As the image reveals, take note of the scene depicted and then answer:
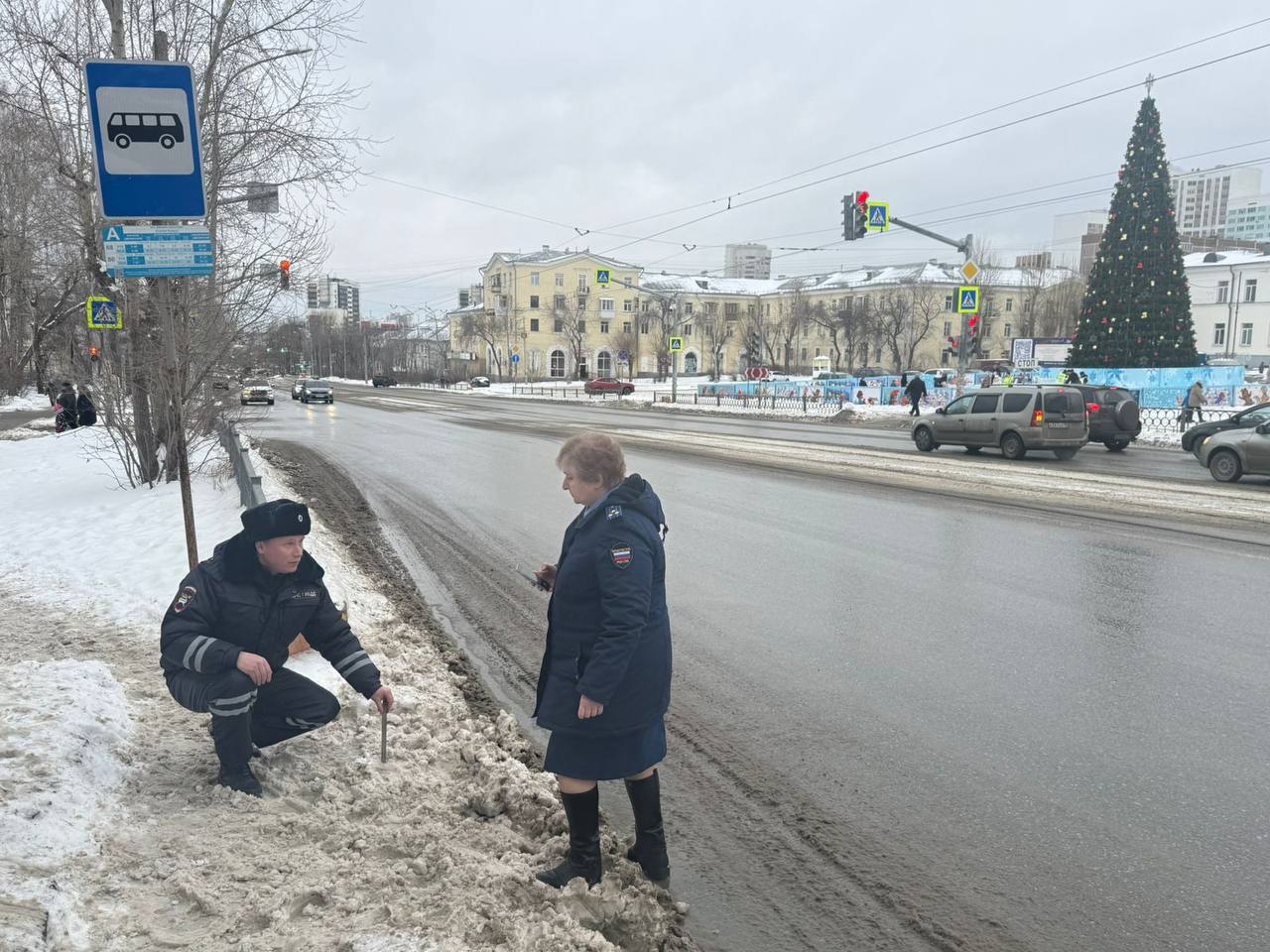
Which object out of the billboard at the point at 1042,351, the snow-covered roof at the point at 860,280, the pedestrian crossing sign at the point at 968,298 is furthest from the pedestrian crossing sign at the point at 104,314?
the snow-covered roof at the point at 860,280

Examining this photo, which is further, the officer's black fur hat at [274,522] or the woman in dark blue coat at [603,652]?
the officer's black fur hat at [274,522]

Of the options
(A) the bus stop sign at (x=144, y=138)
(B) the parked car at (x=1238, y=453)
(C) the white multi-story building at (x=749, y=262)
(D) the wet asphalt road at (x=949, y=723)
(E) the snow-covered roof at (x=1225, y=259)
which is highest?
(C) the white multi-story building at (x=749, y=262)

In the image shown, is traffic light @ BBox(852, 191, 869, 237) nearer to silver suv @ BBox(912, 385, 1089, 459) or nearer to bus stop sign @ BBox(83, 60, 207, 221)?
silver suv @ BBox(912, 385, 1089, 459)

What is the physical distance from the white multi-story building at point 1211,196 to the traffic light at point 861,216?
142305mm

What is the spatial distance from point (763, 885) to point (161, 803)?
2.57 m

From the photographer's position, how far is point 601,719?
3.18 m

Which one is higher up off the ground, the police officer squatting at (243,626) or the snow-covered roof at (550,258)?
the snow-covered roof at (550,258)

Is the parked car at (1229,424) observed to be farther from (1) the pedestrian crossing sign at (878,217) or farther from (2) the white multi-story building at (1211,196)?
(2) the white multi-story building at (1211,196)

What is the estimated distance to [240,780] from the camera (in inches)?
151

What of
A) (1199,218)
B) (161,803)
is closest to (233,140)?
(161,803)

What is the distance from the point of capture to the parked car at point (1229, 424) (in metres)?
16.8

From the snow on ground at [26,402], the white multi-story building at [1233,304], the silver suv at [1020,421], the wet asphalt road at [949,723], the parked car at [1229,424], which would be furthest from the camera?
the white multi-story building at [1233,304]

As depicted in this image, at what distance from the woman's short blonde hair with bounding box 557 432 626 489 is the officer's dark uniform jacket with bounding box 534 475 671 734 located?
0.11 m

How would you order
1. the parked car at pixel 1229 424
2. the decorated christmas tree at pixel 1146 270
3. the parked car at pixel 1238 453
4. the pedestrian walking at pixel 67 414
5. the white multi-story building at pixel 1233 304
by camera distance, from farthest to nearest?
1. the white multi-story building at pixel 1233 304
2. the decorated christmas tree at pixel 1146 270
3. the pedestrian walking at pixel 67 414
4. the parked car at pixel 1229 424
5. the parked car at pixel 1238 453
